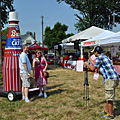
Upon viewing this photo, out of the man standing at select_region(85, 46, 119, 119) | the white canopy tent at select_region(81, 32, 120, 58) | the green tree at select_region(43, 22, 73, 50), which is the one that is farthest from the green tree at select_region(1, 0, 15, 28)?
the green tree at select_region(43, 22, 73, 50)

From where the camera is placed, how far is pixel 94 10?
1179 inches

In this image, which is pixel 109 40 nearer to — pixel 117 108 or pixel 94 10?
pixel 117 108

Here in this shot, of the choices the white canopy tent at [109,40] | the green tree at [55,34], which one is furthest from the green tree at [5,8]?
the green tree at [55,34]

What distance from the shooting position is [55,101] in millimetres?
5738

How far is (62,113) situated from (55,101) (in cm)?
113

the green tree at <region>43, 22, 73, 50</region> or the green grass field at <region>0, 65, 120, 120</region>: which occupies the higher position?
the green tree at <region>43, 22, 73, 50</region>

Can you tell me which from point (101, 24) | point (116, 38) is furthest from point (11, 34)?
point (101, 24)

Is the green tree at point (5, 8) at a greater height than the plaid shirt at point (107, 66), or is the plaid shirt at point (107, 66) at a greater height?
the green tree at point (5, 8)

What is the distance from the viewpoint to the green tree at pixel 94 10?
29.4 meters

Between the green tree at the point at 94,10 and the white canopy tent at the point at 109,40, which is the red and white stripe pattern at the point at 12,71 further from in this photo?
the green tree at the point at 94,10

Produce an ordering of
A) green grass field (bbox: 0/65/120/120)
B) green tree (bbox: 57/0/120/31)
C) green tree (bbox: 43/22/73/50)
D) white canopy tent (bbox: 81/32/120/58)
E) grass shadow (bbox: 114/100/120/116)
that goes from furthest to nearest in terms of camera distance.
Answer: green tree (bbox: 43/22/73/50) → green tree (bbox: 57/0/120/31) → white canopy tent (bbox: 81/32/120/58) → grass shadow (bbox: 114/100/120/116) → green grass field (bbox: 0/65/120/120)

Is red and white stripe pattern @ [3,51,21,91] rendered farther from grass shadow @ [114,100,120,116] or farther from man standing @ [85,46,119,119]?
grass shadow @ [114,100,120,116]

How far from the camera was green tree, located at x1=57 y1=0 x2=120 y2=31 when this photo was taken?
96.6 ft

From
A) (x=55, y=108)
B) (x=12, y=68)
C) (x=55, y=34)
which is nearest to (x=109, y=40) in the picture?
(x=12, y=68)
